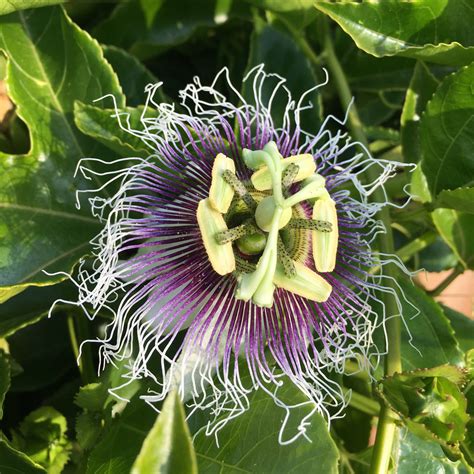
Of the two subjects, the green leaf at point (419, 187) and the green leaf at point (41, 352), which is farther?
the green leaf at point (41, 352)

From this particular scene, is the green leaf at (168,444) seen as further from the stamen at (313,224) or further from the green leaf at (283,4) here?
the green leaf at (283,4)

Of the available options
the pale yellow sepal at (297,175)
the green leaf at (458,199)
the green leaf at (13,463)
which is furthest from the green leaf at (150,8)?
the green leaf at (13,463)

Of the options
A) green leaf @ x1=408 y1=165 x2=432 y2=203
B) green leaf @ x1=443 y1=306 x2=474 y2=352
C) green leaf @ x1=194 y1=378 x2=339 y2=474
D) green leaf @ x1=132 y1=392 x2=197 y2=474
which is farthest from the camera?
green leaf @ x1=443 y1=306 x2=474 y2=352

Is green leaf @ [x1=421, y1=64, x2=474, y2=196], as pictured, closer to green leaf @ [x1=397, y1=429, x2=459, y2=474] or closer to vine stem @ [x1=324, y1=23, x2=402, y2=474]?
vine stem @ [x1=324, y1=23, x2=402, y2=474]

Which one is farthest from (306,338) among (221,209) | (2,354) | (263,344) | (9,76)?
(9,76)

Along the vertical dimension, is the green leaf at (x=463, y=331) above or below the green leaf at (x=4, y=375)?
below

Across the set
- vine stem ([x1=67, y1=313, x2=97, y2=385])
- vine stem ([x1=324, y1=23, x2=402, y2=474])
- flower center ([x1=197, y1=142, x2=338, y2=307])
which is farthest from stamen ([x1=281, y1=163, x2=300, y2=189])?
vine stem ([x1=67, y1=313, x2=97, y2=385])

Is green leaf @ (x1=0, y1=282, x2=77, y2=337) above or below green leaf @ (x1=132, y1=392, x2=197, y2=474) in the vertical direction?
below

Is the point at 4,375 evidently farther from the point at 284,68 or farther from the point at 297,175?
the point at 284,68
